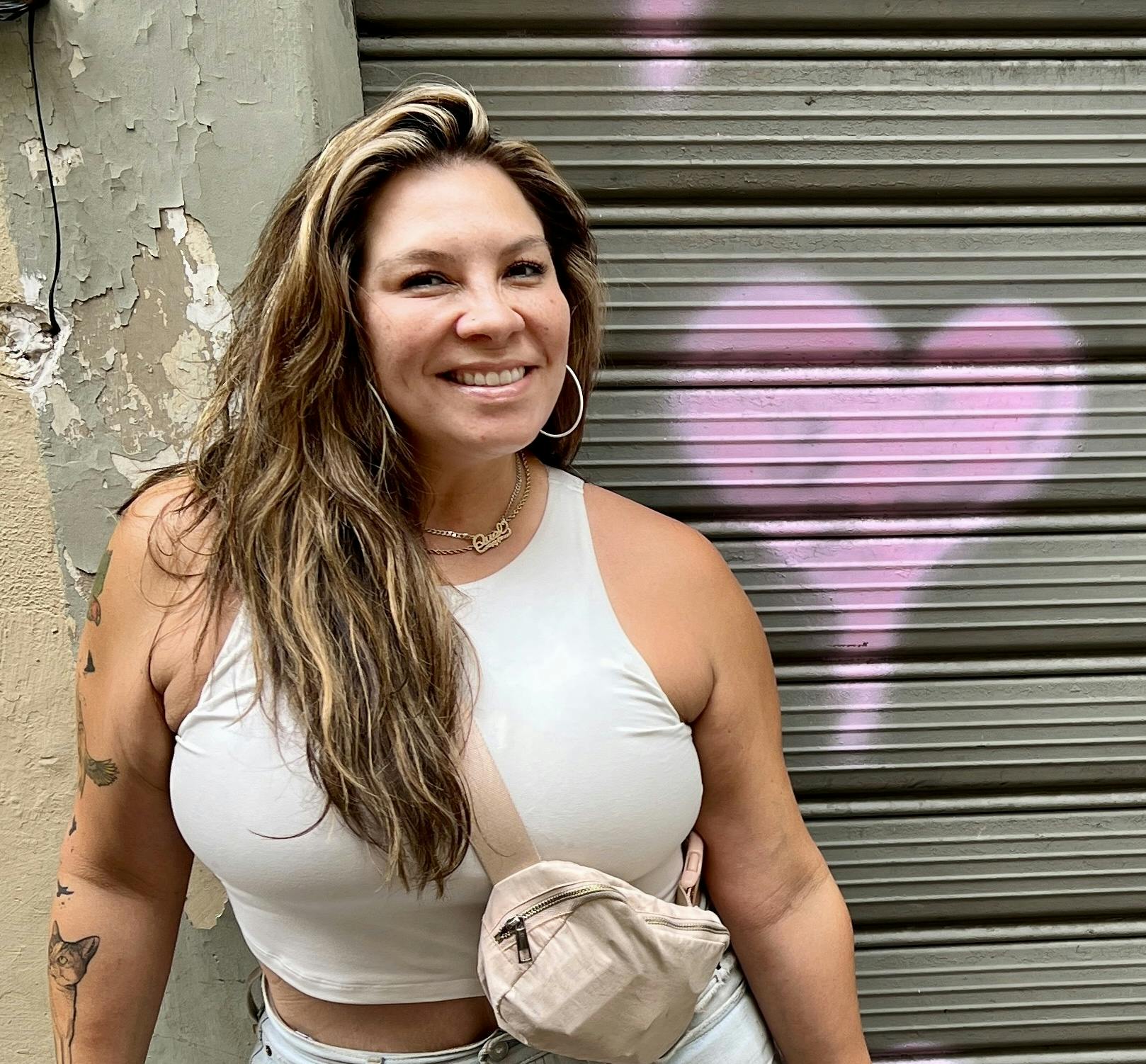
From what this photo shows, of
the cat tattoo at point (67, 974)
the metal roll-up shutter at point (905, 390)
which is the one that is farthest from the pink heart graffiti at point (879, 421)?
the cat tattoo at point (67, 974)

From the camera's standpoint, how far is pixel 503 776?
1413mm

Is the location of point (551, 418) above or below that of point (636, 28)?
below

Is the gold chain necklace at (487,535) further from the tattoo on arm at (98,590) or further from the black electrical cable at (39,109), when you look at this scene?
the black electrical cable at (39,109)

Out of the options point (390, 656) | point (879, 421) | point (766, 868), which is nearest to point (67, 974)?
point (390, 656)

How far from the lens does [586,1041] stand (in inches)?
56.1

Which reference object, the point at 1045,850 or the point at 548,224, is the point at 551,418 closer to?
the point at 548,224

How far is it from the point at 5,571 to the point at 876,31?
2.01 m

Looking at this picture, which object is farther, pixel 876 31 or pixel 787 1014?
pixel 876 31

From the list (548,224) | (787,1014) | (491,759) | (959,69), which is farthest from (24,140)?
(787,1014)

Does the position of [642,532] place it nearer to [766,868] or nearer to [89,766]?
[766,868]

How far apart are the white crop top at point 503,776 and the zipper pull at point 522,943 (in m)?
0.08

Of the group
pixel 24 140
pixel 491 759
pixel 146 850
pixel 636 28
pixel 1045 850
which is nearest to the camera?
pixel 491 759

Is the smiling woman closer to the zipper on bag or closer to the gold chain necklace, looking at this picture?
the gold chain necklace

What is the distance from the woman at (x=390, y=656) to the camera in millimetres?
1402
